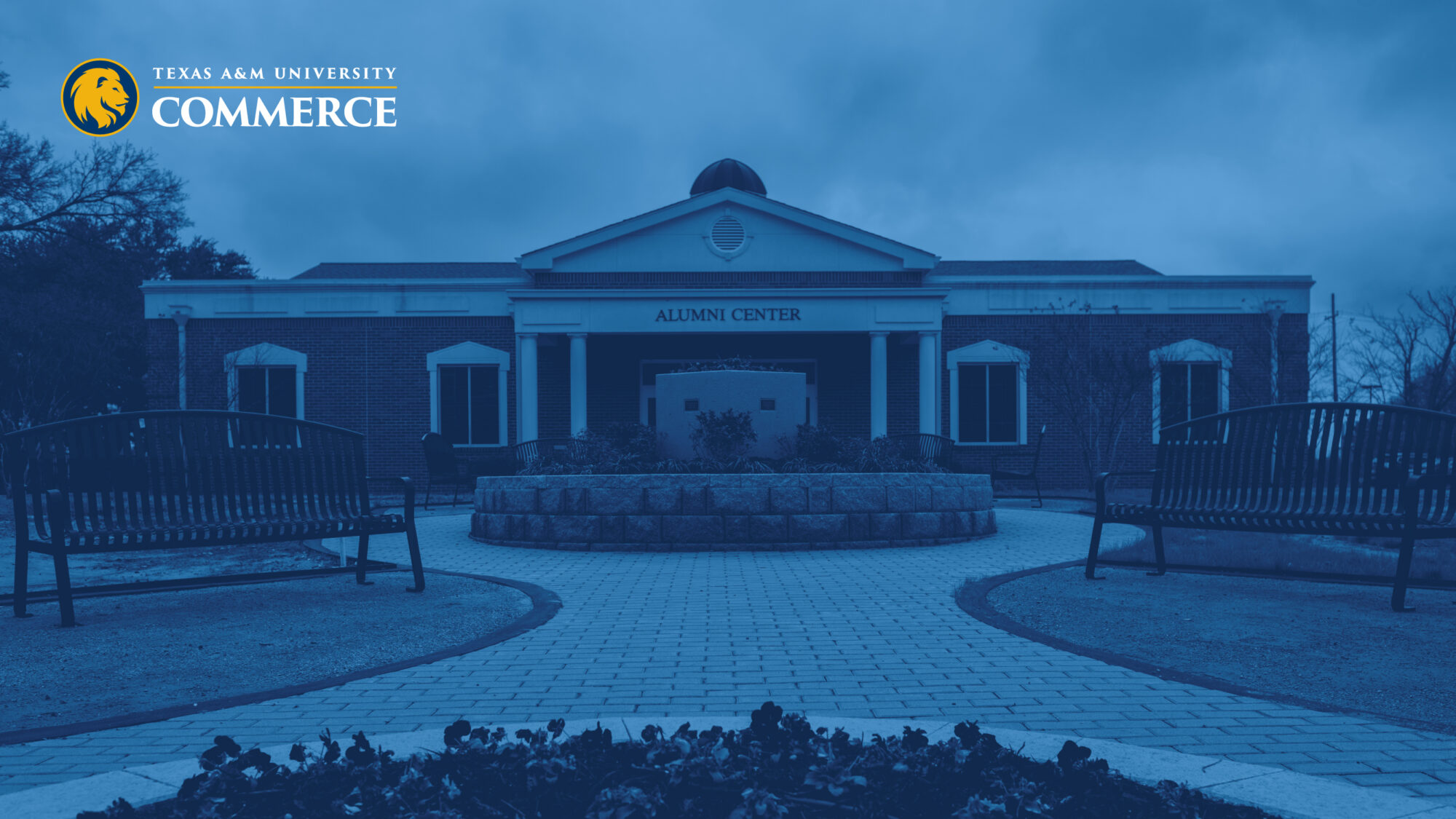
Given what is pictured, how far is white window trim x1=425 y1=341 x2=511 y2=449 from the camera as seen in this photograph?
23.0m

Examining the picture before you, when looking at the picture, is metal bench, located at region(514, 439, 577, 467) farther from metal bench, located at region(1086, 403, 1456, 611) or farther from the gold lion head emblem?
the gold lion head emblem

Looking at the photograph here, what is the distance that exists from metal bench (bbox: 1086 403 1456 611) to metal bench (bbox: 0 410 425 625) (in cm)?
521

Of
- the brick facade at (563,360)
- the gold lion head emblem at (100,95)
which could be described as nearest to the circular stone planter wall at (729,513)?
the brick facade at (563,360)

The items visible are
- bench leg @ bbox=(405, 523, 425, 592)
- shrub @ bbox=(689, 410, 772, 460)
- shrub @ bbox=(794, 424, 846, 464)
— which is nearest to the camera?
bench leg @ bbox=(405, 523, 425, 592)

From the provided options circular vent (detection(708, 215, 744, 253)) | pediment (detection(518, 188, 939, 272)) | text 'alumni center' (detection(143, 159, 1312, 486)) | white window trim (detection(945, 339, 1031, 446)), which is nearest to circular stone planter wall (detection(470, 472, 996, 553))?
text 'alumni center' (detection(143, 159, 1312, 486))

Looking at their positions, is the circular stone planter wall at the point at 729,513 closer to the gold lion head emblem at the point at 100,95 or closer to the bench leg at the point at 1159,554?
the bench leg at the point at 1159,554

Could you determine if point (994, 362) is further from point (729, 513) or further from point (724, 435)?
point (729, 513)

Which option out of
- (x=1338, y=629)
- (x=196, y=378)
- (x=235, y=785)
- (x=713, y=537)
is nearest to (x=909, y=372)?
(x=713, y=537)

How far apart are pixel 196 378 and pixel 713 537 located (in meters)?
18.1

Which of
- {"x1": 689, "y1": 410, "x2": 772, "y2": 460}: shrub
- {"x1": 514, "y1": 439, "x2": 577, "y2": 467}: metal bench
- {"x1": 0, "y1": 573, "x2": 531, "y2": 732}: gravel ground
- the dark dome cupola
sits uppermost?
the dark dome cupola

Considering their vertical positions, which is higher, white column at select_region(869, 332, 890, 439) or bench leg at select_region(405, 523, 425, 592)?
white column at select_region(869, 332, 890, 439)

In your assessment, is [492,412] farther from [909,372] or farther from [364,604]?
[364,604]

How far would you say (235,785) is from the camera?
2.47m

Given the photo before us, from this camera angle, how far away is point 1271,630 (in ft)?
17.2
